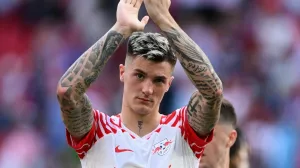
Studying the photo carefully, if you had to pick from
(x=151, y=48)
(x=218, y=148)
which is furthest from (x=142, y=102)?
(x=218, y=148)

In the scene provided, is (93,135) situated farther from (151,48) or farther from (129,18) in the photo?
(129,18)

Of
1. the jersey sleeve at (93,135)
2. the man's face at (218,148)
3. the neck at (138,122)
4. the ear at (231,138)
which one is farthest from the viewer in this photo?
the ear at (231,138)

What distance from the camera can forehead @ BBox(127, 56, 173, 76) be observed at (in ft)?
20.9

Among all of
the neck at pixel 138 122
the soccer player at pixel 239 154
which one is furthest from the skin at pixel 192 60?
the soccer player at pixel 239 154

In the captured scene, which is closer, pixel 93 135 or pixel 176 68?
pixel 93 135

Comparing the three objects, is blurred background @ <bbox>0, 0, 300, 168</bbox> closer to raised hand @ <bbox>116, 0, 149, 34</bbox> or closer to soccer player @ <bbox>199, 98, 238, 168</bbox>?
soccer player @ <bbox>199, 98, 238, 168</bbox>

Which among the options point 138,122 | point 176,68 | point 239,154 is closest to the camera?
point 138,122

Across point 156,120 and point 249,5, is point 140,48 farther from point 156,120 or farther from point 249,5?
point 249,5

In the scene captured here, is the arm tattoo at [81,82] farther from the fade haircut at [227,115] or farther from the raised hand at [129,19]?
the fade haircut at [227,115]

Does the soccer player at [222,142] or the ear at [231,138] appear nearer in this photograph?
the soccer player at [222,142]

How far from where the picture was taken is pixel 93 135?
21.2 feet

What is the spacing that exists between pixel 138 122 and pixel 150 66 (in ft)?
1.57

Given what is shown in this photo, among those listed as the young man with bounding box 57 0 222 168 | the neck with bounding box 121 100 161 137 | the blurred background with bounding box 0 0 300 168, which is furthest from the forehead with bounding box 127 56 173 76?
the blurred background with bounding box 0 0 300 168

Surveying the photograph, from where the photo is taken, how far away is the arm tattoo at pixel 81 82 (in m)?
6.21
